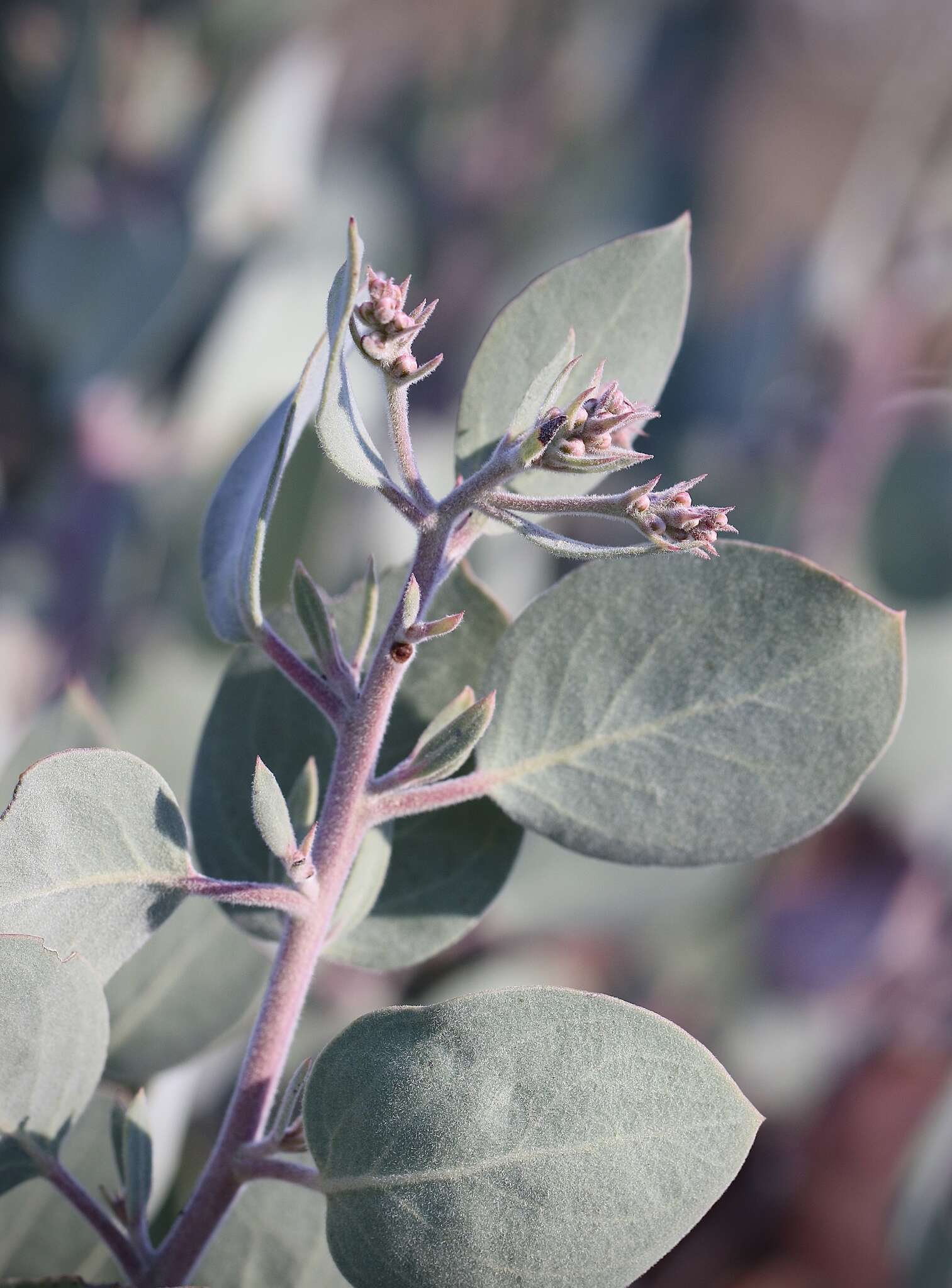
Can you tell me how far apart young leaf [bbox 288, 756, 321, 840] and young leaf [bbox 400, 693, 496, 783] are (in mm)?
51

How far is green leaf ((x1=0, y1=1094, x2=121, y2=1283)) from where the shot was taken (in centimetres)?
58

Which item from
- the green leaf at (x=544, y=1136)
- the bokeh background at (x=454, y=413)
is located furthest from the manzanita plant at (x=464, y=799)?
the bokeh background at (x=454, y=413)

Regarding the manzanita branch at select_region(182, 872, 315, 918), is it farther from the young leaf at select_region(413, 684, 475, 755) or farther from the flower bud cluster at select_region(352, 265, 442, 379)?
the flower bud cluster at select_region(352, 265, 442, 379)

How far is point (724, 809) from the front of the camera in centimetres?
43

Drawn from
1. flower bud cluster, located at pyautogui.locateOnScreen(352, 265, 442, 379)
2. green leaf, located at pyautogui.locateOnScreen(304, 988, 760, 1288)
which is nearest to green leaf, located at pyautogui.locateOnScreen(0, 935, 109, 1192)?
green leaf, located at pyautogui.locateOnScreen(304, 988, 760, 1288)

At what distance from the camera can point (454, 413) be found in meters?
1.71

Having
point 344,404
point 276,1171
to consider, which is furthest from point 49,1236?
point 344,404

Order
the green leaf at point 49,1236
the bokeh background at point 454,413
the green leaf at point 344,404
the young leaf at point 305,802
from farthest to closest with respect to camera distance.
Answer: the bokeh background at point 454,413, the green leaf at point 49,1236, the young leaf at point 305,802, the green leaf at point 344,404

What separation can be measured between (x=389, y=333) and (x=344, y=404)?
32mm

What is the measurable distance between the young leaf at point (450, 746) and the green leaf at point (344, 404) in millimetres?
81

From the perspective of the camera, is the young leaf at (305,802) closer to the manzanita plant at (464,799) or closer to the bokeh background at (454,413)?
the manzanita plant at (464,799)

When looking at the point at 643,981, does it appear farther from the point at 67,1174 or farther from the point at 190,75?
the point at 190,75

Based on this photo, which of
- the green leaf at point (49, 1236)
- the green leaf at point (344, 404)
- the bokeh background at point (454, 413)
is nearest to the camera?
the green leaf at point (344, 404)

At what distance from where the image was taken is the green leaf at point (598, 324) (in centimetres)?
44
